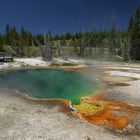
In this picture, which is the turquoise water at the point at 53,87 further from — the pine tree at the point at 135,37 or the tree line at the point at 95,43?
the pine tree at the point at 135,37

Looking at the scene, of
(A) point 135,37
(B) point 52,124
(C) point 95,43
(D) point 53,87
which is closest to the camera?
(B) point 52,124

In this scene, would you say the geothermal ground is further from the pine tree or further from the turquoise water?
the pine tree

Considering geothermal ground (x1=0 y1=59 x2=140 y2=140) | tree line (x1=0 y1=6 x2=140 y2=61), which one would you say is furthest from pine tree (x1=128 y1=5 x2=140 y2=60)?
geothermal ground (x1=0 y1=59 x2=140 y2=140)

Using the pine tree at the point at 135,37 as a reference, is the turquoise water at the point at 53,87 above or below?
below

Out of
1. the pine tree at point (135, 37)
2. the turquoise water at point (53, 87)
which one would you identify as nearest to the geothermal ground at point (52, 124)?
the turquoise water at point (53, 87)

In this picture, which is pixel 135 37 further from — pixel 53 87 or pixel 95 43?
pixel 53 87

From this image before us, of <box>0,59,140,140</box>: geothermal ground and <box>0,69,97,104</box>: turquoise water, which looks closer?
<box>0,59,140,140</box>: geothermal ground

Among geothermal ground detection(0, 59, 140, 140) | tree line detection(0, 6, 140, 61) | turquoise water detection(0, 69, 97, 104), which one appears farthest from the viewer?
tree line detection(0, 6, 140, 61)

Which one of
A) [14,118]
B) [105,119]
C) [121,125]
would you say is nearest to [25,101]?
[14,118]

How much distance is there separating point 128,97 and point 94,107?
3.93 m

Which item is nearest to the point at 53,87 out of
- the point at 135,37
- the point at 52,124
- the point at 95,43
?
the point at 52,124

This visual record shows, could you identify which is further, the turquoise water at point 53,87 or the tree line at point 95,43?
the tree line at point 95,43

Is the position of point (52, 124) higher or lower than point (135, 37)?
lower

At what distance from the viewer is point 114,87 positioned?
2098 cm
